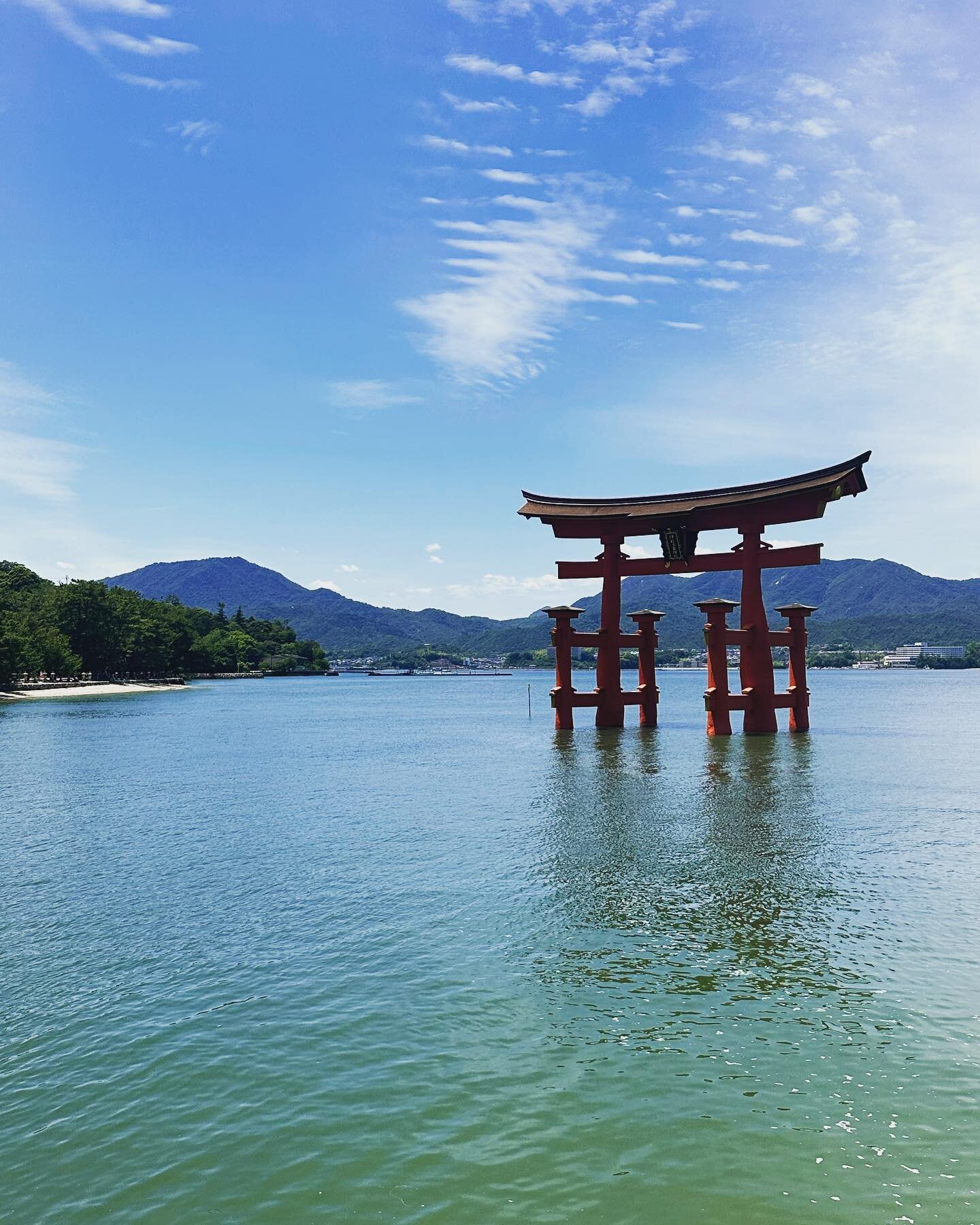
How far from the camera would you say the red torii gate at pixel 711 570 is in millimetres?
27797

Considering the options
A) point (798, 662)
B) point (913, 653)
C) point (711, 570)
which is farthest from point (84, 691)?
point (913, 653)

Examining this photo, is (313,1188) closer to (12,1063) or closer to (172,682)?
(12,1063)

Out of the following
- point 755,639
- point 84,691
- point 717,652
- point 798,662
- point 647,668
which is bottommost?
point 84,691

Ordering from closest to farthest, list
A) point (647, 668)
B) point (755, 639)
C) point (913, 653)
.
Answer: point (755, 639) < point (647, 668) < point (913, 653)

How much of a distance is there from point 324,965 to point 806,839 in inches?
359

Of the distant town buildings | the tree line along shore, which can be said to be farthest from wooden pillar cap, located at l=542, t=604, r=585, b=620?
the distant town buildings

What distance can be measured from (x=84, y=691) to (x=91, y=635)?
23.8 ft

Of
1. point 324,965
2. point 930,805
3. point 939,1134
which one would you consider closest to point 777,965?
point 939,1134

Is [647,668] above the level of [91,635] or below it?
below

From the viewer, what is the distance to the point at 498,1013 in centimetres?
720

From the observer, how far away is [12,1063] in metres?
6.57

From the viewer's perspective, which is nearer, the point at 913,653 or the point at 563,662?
the point at 563,662

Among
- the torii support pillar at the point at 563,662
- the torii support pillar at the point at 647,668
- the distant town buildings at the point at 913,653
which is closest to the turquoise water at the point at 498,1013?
the torii support pillar at the point at 563,662

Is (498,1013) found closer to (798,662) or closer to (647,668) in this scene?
(798,662)
